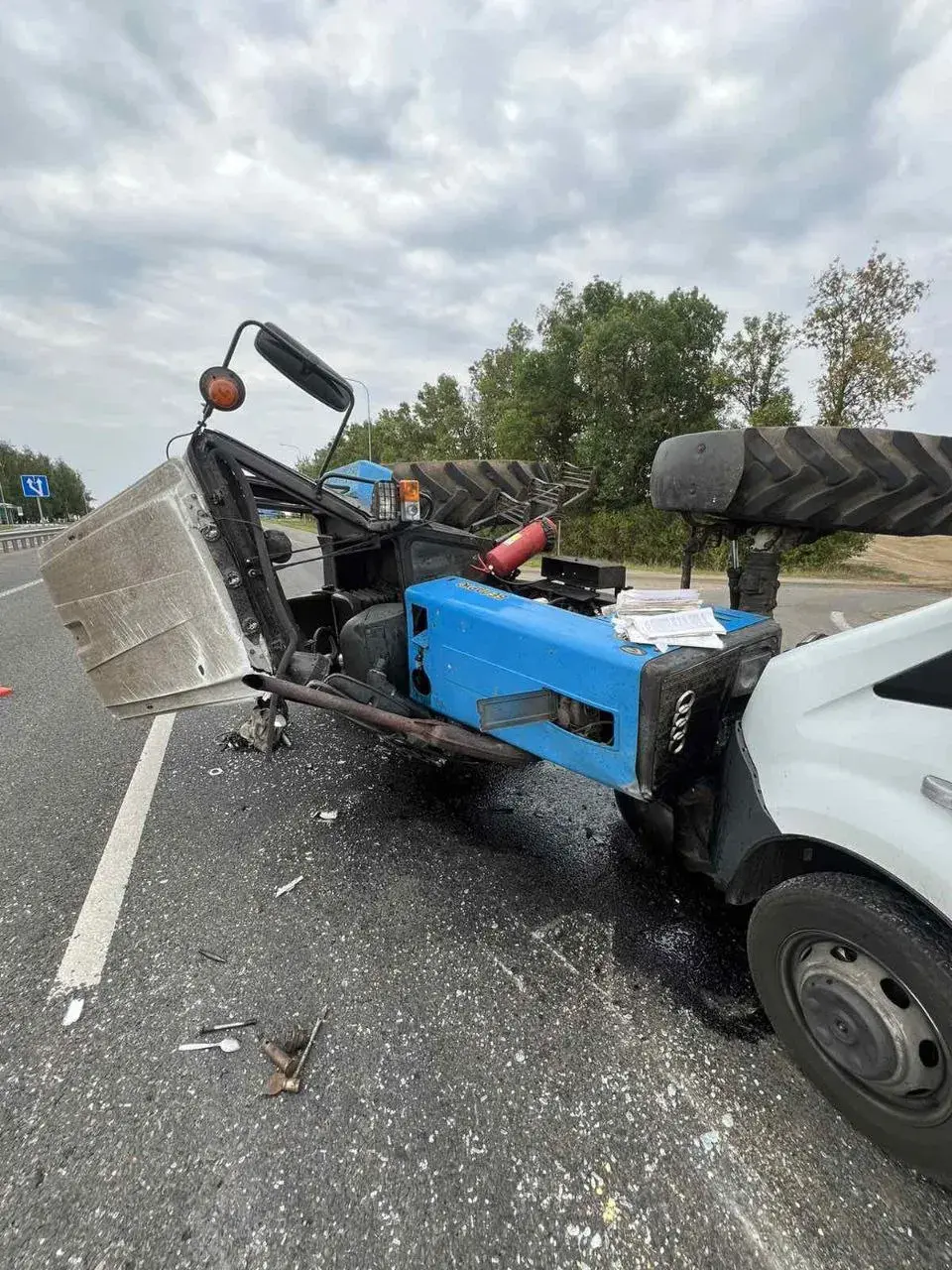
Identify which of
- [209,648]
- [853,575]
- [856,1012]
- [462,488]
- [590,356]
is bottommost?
[853,575]

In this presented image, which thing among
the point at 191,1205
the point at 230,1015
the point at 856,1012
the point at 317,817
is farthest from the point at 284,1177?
the point at 317,817

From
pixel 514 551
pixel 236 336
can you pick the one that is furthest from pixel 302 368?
pixel 514 551

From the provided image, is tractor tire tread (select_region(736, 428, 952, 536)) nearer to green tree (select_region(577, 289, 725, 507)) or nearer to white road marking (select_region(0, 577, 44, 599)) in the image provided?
white road marking (select_region(0, 577, 44, 599))

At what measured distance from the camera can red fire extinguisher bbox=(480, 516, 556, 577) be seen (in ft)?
10.2

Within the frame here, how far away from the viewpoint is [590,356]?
20531mm

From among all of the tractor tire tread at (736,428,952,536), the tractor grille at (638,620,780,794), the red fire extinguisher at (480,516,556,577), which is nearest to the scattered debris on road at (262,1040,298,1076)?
the tractor grille at (638,620,780,794)

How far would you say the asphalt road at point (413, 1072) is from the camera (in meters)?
1.31

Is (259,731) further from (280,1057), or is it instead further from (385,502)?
(280,1057)

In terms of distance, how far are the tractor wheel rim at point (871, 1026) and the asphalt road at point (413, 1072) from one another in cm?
21

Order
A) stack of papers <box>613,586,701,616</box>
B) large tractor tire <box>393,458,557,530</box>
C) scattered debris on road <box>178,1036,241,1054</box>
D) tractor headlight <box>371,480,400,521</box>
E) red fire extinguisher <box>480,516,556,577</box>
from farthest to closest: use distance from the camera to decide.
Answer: large tractor tire <box>393,458,557,530</box>
red fire extinguisher <box>480,516,556,577</box>
tractor headlight <box>371,480,400,521</box>
stack of papers <box>613,586,701,616</box>
scattered debris on road <box>178,1036,241,1054</box>

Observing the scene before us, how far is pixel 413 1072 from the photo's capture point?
1675 mm

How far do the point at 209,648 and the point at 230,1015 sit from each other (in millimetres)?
1410

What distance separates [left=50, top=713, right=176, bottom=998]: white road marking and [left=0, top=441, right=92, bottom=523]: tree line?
8444cm

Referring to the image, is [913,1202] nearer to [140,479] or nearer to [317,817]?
Result: [317,817]
